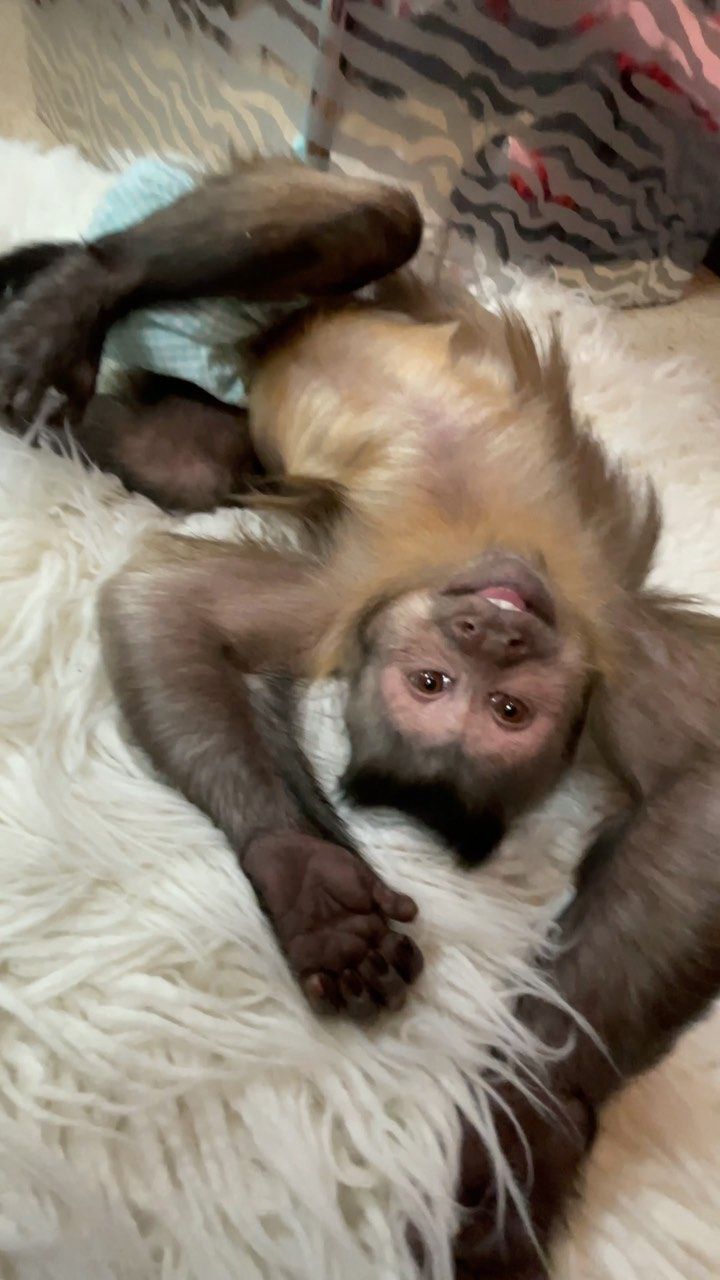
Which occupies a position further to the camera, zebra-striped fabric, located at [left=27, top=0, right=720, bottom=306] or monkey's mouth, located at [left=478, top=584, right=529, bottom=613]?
zebra-striped fabric, located at [left=27, top=0, right=720, bottom=306]

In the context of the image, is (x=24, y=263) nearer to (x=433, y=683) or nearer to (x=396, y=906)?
(x=433, y=683)

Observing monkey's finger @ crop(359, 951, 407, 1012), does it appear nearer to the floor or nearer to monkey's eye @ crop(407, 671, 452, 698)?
monkey's eye @ crop(407, 671, 452, 698)

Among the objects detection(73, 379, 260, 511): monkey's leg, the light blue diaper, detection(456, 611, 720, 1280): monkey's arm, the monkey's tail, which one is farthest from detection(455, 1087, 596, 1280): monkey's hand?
the light blue diaper

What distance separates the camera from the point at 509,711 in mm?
891

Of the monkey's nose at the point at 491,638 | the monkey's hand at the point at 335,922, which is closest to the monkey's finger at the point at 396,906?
the monkey's hand at the point at 335,922

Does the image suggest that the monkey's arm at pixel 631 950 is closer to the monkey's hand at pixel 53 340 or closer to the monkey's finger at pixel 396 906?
the monkey's finger at pixel 396 906

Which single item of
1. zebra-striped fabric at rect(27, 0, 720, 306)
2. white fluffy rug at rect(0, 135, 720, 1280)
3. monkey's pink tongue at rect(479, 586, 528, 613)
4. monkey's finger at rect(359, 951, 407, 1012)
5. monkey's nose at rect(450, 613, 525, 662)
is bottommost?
white fluffy rug at rect(0, 135, 720, 1280)

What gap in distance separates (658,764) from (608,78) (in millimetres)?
1145

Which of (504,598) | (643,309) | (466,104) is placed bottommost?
(504,598)

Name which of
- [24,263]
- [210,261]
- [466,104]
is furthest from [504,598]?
[466,104]

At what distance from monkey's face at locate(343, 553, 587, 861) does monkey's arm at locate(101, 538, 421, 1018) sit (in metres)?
0.08

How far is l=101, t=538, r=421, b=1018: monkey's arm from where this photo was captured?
0.74m

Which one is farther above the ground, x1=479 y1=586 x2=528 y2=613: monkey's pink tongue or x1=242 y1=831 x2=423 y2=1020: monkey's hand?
x1=479 y1=586 x2=528 y2=613: monkey's pink tongue

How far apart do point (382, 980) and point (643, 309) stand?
1433mm
